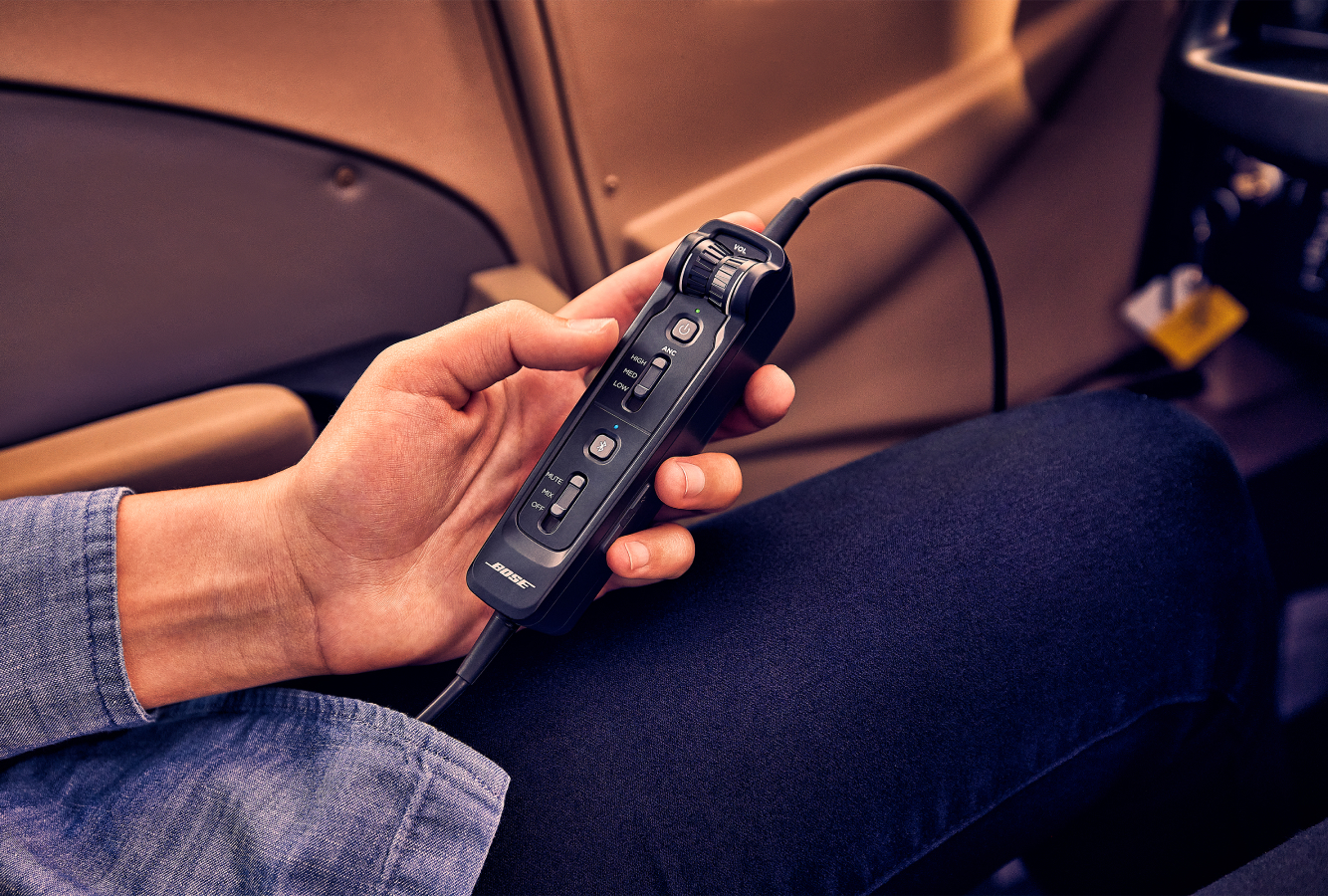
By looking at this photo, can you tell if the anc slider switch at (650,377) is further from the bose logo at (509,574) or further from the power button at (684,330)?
the bose logo at (509,574)

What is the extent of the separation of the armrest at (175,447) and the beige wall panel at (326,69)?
24 centimetres

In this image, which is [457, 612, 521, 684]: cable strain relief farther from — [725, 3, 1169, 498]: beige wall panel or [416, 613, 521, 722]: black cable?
[725, 3, 1169, 498]: beige wall panel

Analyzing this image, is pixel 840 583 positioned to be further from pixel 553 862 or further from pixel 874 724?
pixel 553 862

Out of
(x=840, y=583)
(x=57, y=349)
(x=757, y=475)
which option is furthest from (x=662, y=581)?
(x=57, y=349)

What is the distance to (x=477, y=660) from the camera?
49 cm

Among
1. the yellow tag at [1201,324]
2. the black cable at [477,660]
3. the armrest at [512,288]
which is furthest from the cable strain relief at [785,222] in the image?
the yellow tag at [1201,324]

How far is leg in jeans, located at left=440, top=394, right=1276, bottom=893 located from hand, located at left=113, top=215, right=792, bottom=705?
6 centimetres

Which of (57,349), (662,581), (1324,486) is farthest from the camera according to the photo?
(1324,486)

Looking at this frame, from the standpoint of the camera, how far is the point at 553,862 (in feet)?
1.41

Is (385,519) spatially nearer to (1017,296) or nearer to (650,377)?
(650,377)

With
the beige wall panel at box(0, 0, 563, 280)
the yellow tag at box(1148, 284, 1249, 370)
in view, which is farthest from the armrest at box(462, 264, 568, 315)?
the yellow tag at box(1148, 284, 1249, 370)

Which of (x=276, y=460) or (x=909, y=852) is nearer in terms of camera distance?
(x=909, y=852)

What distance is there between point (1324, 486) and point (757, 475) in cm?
67

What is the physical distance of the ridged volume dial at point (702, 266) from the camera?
1.76 ft
